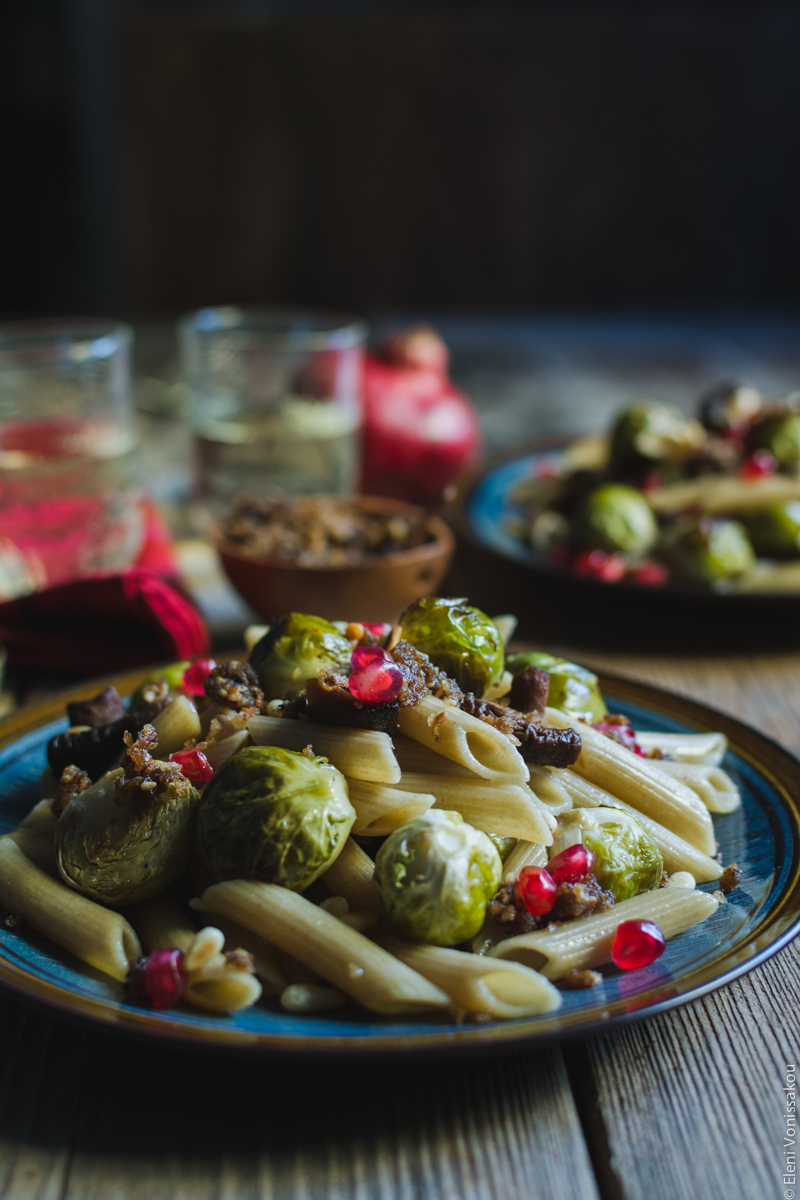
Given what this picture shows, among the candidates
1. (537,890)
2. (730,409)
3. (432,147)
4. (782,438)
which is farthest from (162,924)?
(432,147)

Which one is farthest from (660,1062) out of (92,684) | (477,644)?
(92,684)

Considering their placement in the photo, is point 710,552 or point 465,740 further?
point 710,552

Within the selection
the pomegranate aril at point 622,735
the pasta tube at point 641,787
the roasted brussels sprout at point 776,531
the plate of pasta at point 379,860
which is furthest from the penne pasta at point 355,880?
the roasted brussels sprout at point 776,531

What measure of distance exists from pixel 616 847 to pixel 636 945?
272mm

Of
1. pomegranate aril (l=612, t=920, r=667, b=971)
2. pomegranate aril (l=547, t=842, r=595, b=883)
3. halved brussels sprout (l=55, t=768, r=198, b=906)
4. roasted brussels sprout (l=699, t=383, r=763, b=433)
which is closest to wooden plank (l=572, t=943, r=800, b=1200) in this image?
pomegranate aril (l=612, t=920, r=667, b=971)

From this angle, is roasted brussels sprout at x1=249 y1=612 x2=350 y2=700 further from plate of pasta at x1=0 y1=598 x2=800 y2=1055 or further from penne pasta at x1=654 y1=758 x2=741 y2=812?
penne pasta at x1=654 y1=758 x2=741 y2=812

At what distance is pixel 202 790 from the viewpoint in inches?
81.2

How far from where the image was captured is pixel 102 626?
135 inches

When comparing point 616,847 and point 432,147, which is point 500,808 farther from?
point 432,147

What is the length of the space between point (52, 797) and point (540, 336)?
7676 mm

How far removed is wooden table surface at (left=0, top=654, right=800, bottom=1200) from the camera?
1613 millimetres

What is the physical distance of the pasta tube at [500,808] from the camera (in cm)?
201

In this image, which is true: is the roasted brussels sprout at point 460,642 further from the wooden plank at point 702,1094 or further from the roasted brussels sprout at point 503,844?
the wooden plank at point 702,1094

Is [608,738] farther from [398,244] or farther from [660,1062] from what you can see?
[398,244]
